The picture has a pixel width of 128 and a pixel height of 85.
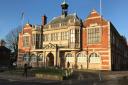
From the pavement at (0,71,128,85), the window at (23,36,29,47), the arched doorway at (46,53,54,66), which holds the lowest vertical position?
the pavement at (0,71,128,85)

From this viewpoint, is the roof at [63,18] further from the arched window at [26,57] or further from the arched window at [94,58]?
the arched window at [26,57]

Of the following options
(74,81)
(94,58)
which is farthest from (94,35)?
(74,81)

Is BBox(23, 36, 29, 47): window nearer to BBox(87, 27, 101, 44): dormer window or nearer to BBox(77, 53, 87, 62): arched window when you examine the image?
BBox(77, 53, 87, 62): arched window

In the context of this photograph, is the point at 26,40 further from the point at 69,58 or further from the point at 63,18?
the point at 69,58

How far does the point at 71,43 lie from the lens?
4994cm

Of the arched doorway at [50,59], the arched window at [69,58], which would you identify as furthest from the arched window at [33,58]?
the arched window at [69,58]

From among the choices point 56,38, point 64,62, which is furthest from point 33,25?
point 64,62

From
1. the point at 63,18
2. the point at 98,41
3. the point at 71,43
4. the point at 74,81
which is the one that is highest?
the point at 63,18

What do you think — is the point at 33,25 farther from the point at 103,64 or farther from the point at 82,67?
the point at 103,64

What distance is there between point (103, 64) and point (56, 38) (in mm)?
13158

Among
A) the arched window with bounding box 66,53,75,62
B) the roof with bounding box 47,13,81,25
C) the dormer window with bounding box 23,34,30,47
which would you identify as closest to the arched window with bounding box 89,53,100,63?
the arched window with bounding box 66,53,75,62

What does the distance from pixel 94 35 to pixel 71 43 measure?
5.22 m

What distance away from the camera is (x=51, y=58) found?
54812 mm

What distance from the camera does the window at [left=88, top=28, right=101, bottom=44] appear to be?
47719 mm
